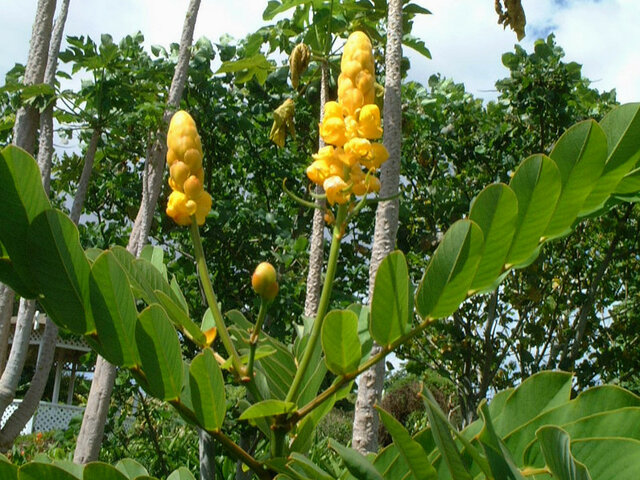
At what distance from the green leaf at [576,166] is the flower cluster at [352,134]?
22cm

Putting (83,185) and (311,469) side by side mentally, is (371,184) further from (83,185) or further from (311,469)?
(83,185)

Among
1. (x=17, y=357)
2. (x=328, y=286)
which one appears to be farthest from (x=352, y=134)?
(x=17, y=357)

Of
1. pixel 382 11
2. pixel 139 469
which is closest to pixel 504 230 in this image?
pixel 139 469

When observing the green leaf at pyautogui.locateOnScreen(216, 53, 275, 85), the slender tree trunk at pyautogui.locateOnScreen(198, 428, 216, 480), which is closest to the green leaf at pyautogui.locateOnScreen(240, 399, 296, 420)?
the green leaf at pyautogui.locateOnScreen(216, 53, 275, 85)

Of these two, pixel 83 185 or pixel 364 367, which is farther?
pixel 83 185

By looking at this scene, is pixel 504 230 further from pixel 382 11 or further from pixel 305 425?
pixel 382 11

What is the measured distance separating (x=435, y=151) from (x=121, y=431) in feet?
14.2

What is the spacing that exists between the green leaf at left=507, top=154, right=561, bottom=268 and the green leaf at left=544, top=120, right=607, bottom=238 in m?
0.03

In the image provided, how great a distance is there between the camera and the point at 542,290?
21.1 ft

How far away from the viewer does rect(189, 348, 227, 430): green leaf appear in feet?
2.48

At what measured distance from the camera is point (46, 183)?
12.6 feet

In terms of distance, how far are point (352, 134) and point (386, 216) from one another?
1.27m

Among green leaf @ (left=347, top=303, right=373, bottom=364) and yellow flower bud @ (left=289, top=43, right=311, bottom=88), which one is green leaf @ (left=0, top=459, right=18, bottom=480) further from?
yellow flower bud @ (left=289, top=43, right=311, bottom=88)

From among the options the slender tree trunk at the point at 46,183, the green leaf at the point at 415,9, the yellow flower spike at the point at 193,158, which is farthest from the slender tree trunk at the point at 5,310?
the yellow flower spike at the point at 193,158
